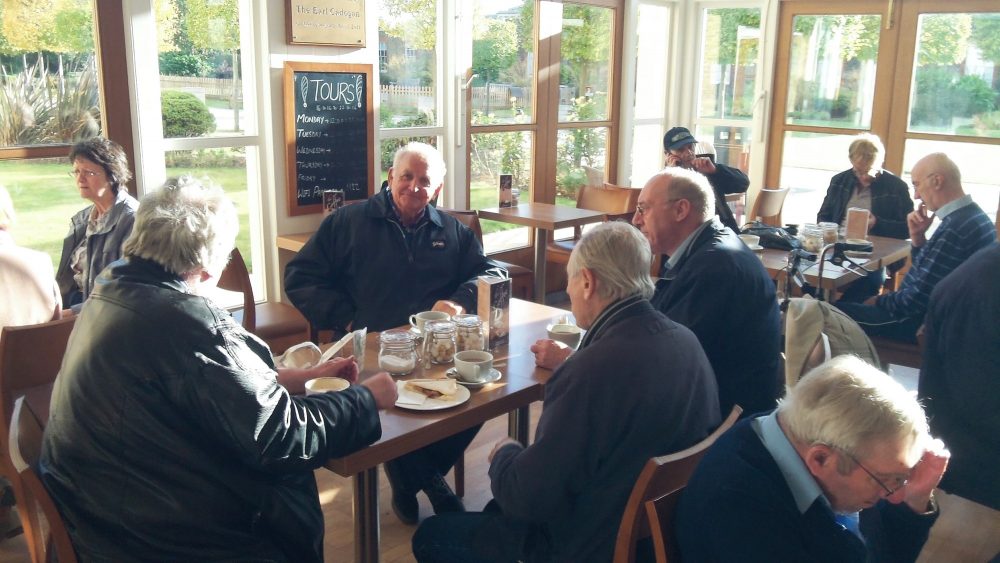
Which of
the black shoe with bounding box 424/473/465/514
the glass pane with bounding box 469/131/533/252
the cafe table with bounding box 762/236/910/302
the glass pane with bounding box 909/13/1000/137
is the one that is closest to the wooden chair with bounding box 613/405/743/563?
the black shoe with bounding box 424/473/465/514

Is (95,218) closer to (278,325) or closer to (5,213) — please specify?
(5,213)

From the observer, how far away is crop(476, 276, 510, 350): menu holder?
2.46m

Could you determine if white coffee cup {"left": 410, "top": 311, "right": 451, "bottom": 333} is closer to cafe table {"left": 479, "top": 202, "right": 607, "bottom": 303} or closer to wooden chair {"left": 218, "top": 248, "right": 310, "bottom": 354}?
wooden chair {"left": 218, "top": 248, "right": 310, "bottom": 354}

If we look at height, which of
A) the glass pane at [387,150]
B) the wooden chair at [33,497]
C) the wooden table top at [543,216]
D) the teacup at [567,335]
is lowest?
the wooden chair at [33,497]

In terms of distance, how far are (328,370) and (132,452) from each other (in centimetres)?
62

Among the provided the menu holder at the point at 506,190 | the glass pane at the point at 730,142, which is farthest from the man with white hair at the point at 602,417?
the glass pane at the point at 730,142

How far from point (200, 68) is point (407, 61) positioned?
1269mm

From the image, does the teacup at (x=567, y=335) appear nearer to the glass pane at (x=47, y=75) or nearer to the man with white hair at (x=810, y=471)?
the man with white hair at (x=810, y=471)

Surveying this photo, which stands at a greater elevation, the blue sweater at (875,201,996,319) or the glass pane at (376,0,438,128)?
the glass pane at (376,0,438,128)

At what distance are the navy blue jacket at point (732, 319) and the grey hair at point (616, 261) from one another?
0.52m

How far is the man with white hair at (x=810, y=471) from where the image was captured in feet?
4.46

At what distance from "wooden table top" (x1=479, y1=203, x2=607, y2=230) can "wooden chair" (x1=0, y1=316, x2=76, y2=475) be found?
9.46ft

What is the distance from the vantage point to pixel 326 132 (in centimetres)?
446

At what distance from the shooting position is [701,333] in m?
2.32
